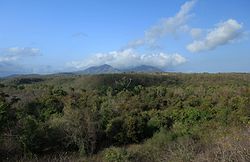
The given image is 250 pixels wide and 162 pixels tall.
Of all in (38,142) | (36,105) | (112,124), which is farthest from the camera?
(36,105)

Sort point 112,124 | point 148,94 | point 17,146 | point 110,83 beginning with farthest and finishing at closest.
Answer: point 110,83
point 148,94
point 112,124
point 17,146

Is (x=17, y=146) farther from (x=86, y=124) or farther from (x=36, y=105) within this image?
(x=36, y=105)

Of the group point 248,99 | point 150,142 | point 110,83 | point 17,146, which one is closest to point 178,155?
point 17,146

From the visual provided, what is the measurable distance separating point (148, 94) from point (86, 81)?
142 feet

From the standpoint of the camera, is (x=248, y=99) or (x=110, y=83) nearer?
(x=248, y=99)

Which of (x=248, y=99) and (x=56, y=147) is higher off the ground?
(x=248, y=99)

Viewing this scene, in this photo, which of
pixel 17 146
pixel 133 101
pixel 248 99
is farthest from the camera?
pixel 133 101

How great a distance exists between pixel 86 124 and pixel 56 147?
3265 mm

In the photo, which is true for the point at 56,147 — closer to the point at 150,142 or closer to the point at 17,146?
the point at 17,146

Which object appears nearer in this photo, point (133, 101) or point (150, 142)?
point (150, 142)

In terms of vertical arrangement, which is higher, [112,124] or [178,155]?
[178,155]

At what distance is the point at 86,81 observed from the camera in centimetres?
10188

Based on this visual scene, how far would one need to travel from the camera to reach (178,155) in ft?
33.4

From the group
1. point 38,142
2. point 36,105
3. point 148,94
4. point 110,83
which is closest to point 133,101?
point 148,94
